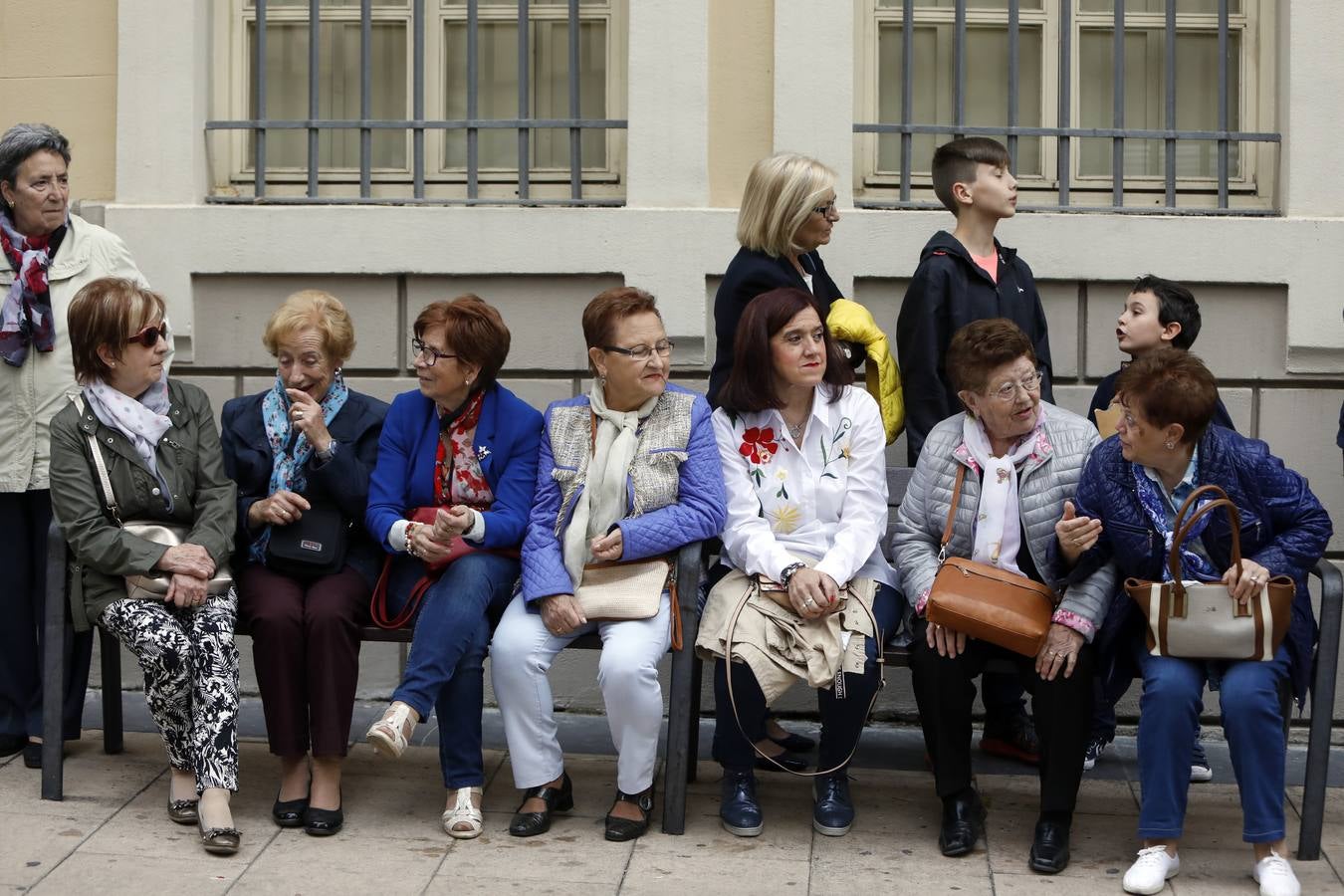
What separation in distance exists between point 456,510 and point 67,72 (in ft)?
9.44

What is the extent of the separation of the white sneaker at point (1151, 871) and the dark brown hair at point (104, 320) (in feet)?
10.8

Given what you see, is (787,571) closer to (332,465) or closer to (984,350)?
(984,350)

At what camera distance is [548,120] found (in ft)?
21.5

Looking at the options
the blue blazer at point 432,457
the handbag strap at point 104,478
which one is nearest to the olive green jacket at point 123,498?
the handbag strap at point 104,478

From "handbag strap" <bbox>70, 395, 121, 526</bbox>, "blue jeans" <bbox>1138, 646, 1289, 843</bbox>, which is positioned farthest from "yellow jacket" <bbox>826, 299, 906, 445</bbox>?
"handbag strap" <bbox>70, 395, 121, 526</bbox>

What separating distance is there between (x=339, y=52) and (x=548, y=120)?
3.14 feet

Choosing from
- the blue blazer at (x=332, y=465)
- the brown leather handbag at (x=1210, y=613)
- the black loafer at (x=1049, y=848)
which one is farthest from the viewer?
the blue blazer at (x=332, y=465)

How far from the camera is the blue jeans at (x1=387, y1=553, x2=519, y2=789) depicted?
189 inches

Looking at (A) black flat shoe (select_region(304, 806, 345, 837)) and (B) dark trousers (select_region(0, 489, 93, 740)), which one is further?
(B) dark trousers (select_region(0, 489, 93, 740))

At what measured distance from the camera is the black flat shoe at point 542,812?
4.82 metres

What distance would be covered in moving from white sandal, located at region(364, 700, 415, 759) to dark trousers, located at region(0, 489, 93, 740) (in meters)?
1.41

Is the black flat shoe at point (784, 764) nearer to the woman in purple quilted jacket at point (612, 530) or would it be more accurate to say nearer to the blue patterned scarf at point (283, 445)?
the woman in purple quilted jacket at point (612, 530)

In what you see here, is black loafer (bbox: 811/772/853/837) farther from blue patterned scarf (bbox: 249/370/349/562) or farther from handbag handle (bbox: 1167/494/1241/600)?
blue patterned scarf (bbox: 249/370/349/562)

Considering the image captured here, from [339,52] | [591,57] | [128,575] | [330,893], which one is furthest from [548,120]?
[330,893]
